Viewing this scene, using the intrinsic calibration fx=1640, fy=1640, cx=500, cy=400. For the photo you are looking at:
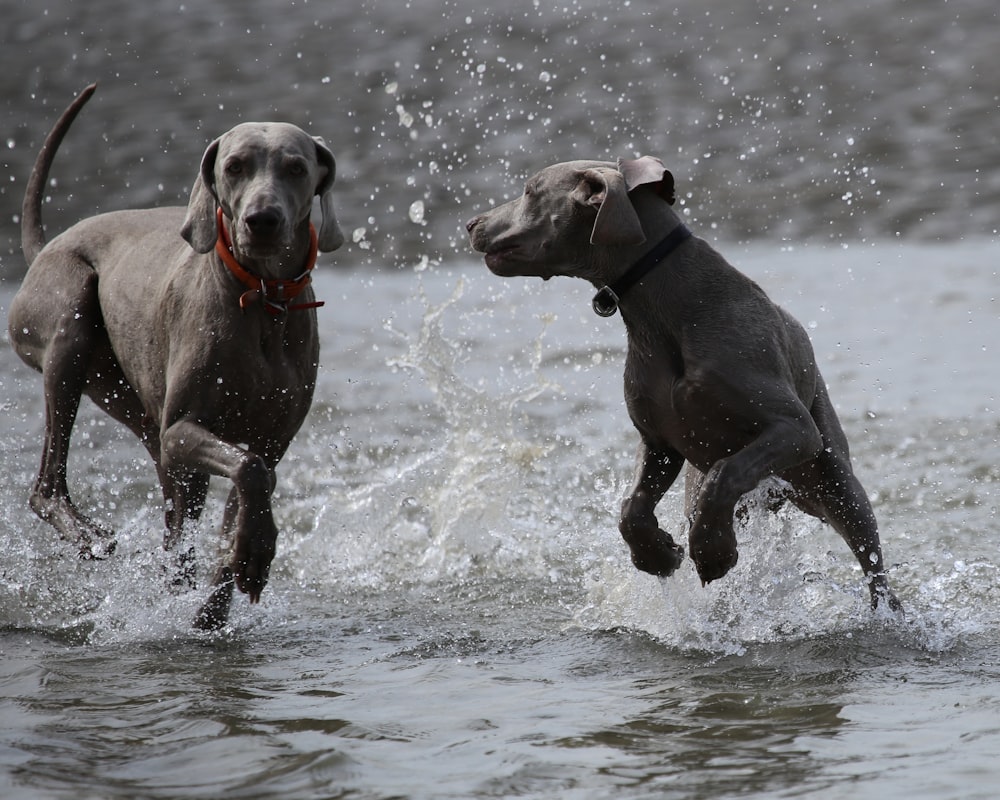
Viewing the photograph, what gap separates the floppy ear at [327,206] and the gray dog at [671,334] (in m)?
0.45

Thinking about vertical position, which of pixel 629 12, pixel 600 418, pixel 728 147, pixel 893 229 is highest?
pixel 629 12

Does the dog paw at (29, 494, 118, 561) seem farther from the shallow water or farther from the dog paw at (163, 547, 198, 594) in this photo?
the dog paw at (163, 547, 198, 594)

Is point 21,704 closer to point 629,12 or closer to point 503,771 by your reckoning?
point 503,771

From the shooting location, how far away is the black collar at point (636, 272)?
4625 mm

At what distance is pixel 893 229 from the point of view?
1167 centimetres

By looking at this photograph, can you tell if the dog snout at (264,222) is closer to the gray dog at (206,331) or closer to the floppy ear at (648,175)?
the gray dog at (206,331)

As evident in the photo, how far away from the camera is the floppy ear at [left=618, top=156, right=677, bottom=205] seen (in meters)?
4.54

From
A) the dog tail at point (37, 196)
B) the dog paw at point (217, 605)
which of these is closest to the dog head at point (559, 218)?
the dog paw at point (217, 605)

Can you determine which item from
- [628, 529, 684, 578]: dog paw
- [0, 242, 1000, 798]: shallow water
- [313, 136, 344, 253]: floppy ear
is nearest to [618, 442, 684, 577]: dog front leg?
[628, 529, 684, 578]: dog paw

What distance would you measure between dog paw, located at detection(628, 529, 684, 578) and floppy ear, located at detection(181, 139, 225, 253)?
1.54 metres

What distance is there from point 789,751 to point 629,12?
11674mm

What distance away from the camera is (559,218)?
4672 mm

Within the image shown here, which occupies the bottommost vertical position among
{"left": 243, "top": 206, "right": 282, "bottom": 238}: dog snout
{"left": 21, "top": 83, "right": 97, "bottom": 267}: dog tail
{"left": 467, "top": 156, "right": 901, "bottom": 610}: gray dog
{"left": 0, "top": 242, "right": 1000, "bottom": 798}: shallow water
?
{"left": 0, "top": 242, "right": 1000, "bottom": 798}: shallow water

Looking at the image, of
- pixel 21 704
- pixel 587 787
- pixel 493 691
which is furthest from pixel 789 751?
pixel 21 704
